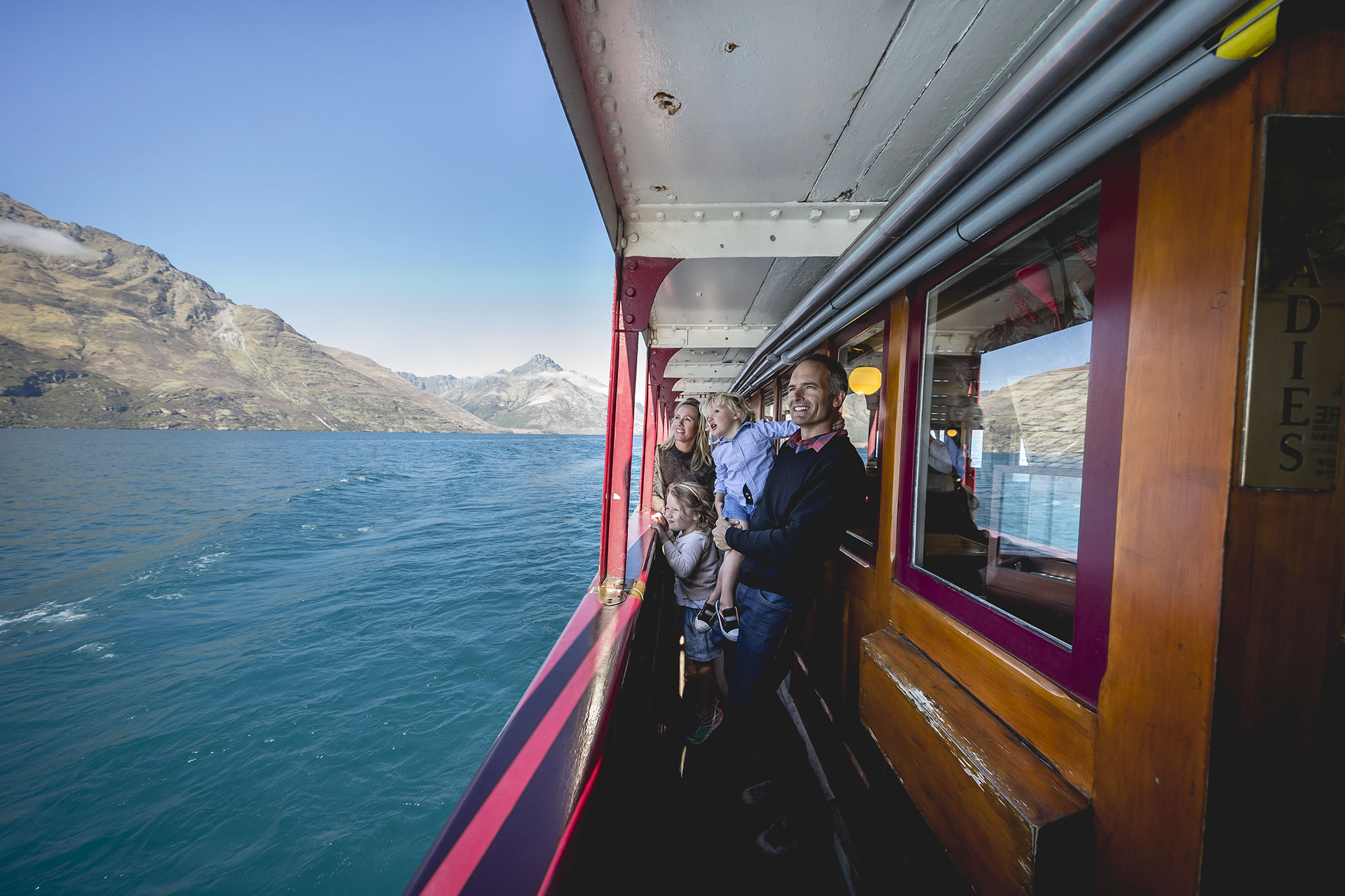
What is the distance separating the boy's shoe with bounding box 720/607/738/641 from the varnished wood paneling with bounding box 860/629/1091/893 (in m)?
0.80

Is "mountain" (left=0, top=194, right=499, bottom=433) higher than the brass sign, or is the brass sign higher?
"mountain" (left=0, top=194, right=499, bottom=433)

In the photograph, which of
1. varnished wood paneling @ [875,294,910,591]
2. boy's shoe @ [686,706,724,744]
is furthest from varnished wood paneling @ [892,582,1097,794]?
boy's shoe @ [686,706,724,744]

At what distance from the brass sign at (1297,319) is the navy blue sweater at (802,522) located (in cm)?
117

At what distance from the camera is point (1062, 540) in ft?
5.89

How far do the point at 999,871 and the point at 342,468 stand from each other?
42.8 m

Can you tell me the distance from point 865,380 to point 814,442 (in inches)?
55.3

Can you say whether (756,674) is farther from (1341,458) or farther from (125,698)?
(125,698)

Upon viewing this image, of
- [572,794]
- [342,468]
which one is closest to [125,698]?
[572,794]

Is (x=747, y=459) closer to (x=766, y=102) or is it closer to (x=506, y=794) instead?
(x=766, y=102)

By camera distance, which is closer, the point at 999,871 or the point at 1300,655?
the point at 1300,655

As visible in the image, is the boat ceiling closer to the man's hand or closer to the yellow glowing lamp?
the yellow glowing lamp

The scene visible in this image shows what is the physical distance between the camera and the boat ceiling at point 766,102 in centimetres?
116

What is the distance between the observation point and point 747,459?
2.71m

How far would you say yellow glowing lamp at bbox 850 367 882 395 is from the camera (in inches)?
121
